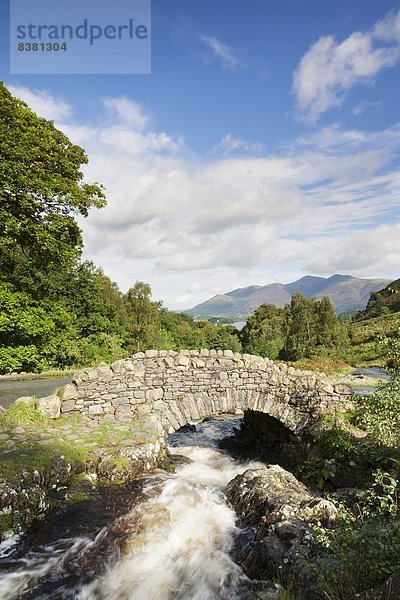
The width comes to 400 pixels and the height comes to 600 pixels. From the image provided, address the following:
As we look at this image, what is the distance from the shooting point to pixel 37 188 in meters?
13.4

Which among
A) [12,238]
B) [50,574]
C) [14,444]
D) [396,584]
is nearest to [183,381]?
[14,444]

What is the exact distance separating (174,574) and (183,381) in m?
5.45

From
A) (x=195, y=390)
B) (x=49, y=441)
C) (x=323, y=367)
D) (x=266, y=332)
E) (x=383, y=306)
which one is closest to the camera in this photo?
(x=49, y=441)

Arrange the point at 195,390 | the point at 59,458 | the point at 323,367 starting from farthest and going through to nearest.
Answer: the point at 323,367 → the point at 195,390 → the point at 59,458

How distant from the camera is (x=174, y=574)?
237 inches

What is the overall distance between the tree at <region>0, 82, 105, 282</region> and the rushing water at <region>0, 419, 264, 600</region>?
10759mm

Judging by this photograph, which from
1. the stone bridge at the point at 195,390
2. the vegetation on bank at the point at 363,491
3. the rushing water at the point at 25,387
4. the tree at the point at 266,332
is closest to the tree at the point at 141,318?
the tree at the point at 266,332

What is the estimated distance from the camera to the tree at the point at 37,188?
41.9 ft

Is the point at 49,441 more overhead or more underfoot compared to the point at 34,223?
more underfoot

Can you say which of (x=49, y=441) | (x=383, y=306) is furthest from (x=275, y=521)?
(x=383, y=306)

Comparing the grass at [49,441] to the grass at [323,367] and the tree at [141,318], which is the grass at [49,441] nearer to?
the grass at [323,367]

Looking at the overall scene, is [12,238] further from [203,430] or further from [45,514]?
[203,430]

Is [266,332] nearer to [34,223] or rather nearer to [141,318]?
[141,318]

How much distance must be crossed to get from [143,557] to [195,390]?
5.15m
